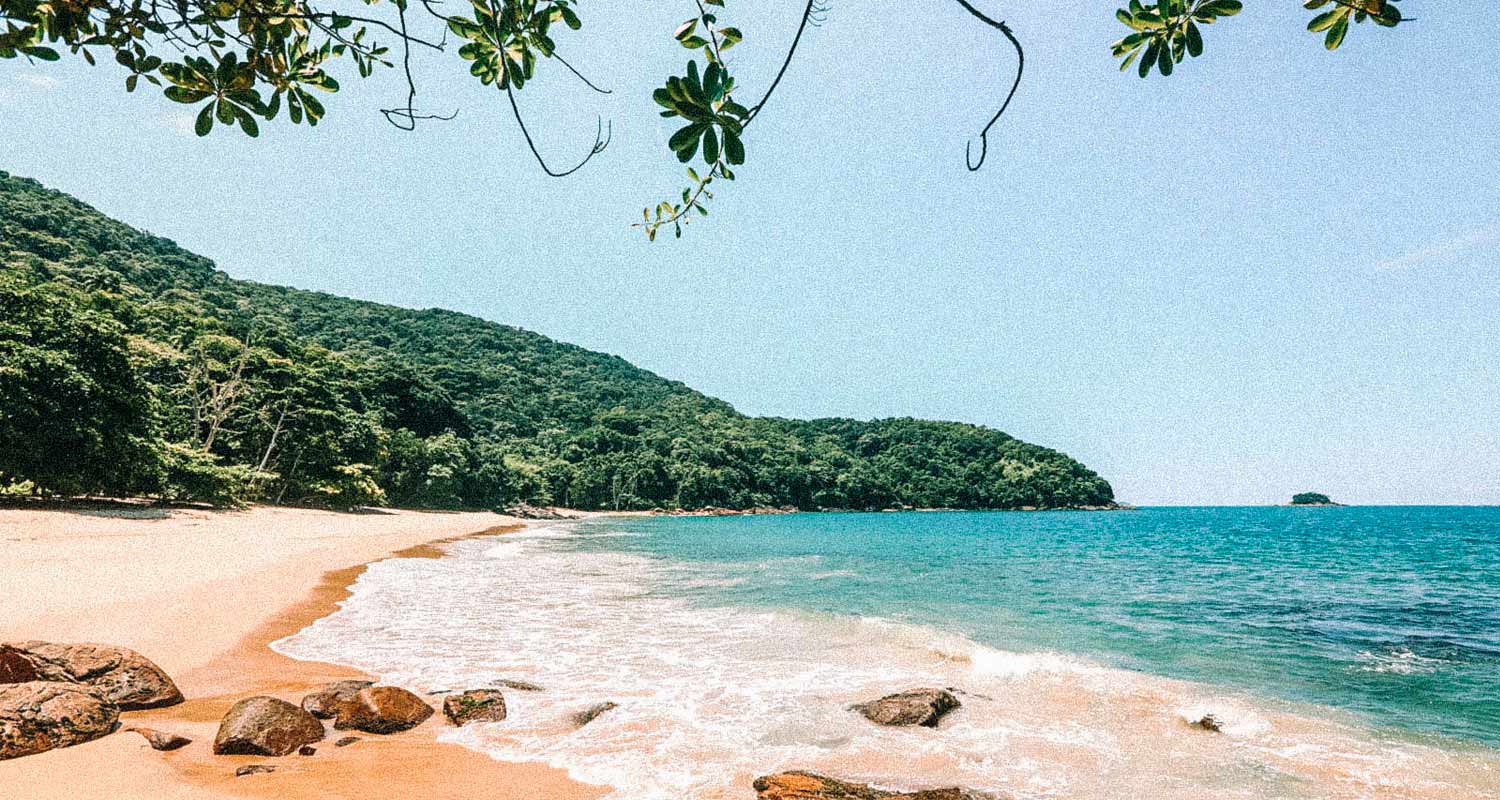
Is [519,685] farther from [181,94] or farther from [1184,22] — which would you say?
[1184,22]

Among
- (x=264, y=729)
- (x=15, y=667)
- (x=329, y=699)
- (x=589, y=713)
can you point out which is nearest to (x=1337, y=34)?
(x=589, y=713)

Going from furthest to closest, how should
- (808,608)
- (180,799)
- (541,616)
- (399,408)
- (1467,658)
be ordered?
(399,408)
(808,608)
(541,616)
(1467,658)
(180,799)

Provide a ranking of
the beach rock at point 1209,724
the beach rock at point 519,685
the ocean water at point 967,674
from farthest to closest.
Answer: the beach rock at point 519,685 < the beach rock at point 1209,724 < the ocean water at point 967,674

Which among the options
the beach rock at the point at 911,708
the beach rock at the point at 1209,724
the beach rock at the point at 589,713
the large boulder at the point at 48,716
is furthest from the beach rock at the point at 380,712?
the beach rock at the point at 1209,724

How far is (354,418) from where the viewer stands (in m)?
45.4

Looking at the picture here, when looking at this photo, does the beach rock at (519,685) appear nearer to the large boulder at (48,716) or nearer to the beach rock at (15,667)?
the large boulder at (48,716)

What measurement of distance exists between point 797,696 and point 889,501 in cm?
11422

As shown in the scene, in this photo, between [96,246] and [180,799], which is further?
[96,246]

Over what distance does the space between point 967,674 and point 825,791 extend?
17.8 feet

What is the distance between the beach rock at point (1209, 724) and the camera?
7.55 meters

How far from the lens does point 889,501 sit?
118625 millimetres

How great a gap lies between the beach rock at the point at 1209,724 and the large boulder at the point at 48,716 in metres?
11.2

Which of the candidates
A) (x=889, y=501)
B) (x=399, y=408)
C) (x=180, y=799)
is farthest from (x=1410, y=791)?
(x=889, y=501)

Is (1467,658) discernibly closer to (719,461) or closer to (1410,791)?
(1410,791)
